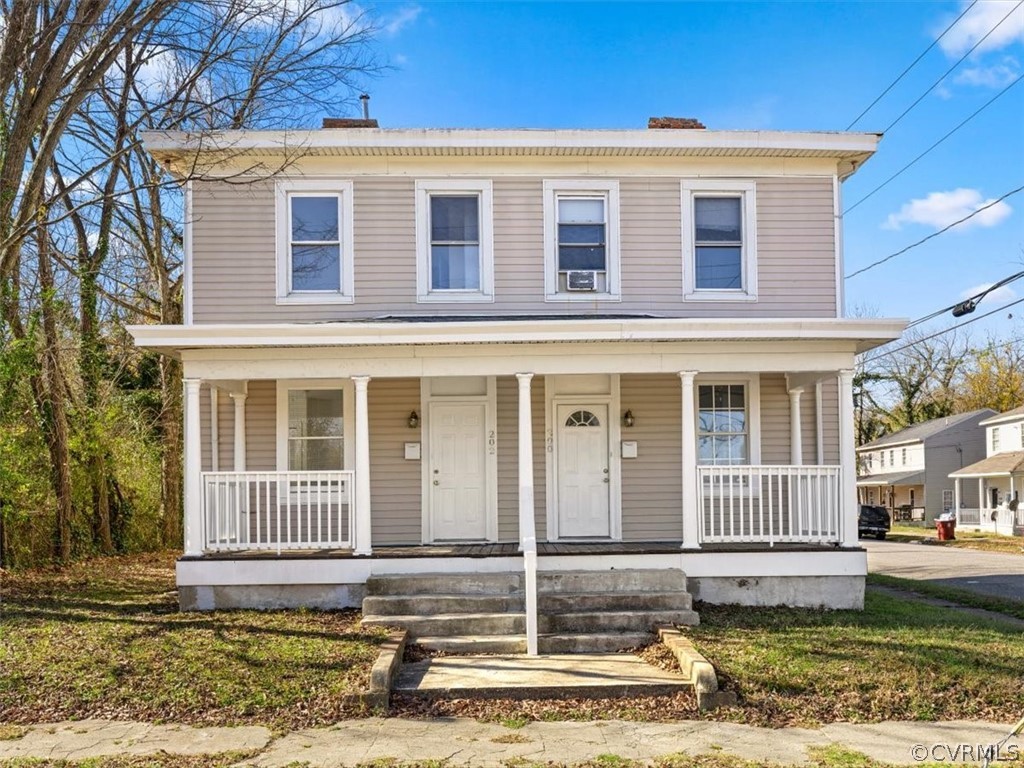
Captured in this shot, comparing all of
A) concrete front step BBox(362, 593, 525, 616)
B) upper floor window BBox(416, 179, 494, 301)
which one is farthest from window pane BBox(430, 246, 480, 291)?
concrete front step BBox(362, 593, 525, 616)

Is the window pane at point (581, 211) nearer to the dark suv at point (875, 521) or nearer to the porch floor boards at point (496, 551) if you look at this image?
the porch floor boards at point (496, 551)

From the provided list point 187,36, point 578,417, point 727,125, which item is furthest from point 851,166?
point 187,36

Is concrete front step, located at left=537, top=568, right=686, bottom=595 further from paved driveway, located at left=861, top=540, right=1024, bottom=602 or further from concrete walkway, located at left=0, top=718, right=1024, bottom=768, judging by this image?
paved driveway, located at left=861, top=540, right=1024, bottom=602

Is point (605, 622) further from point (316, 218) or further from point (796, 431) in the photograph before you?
point (316, 218)

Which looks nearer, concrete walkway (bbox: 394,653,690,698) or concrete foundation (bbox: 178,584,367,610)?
concrete walkway (bbox: 394,653,690,698)

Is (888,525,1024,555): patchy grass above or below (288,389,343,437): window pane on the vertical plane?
below

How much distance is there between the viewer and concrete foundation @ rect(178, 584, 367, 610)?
906cm

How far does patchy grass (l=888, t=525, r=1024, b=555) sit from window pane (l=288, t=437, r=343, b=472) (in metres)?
20.5

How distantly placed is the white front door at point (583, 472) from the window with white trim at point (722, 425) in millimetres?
1313

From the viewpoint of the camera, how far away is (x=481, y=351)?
927cm

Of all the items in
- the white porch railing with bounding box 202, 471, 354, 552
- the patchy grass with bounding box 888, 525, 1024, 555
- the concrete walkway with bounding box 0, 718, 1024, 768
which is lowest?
the patchy grass with bounding box 888, 525, 1024, 555

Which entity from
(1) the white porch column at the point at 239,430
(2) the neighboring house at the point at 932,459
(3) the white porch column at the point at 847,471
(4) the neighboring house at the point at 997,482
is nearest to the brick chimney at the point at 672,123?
(3) the white porch column at the point at 847,471

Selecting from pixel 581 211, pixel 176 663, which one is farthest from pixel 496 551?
pixel 581 211

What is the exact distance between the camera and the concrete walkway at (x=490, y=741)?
529 cm
